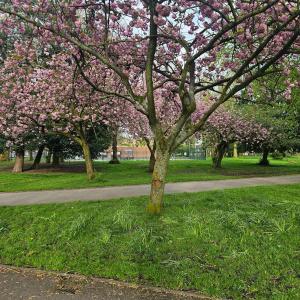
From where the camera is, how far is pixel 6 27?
27.4 ft

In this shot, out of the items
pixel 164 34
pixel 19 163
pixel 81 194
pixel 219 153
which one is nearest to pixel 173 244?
pixel 164 34

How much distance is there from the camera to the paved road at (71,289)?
16.1 feet

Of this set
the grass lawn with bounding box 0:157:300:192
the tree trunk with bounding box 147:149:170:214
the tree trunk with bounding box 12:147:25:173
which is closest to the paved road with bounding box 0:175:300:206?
the grass lawn with bounding box 0:157:300:192

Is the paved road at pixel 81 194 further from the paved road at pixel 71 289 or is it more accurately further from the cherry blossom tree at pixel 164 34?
the paved road at pixel 71 289

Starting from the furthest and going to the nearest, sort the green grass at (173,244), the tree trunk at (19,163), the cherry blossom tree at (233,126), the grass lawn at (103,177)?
the tree trunk at (19,163) → the cherry blossom tree at (233,126) → the grass lawn at (103,177) → the green grass at (173,244)

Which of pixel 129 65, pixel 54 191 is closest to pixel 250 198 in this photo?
pixel 129 65

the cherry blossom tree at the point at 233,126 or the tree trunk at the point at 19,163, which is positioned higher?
the cherry blossom tree at the point at 233,126

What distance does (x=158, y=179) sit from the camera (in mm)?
8305

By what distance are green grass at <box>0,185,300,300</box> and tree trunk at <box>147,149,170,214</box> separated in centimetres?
25

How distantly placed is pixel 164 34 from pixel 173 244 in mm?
4303

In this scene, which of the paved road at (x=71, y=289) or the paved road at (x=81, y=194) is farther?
the paved road at (x=81, y=194)

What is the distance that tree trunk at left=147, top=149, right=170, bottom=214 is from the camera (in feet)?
27.0

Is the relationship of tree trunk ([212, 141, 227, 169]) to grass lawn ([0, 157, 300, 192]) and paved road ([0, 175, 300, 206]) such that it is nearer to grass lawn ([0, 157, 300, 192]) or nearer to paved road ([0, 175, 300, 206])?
grass lawn ([0, 157, 300, 192])

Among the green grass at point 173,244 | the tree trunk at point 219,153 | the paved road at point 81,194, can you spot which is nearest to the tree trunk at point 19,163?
the tree trunk at point 219,153
